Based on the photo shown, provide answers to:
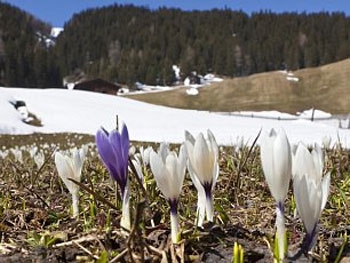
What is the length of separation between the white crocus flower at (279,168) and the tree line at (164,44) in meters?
93.8

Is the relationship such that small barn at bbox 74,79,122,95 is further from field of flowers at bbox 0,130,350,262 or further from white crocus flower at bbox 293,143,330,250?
white crocus flower at bbox 293,143,330,250

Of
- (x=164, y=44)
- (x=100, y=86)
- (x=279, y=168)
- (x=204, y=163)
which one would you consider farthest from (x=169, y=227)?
(x=164, y=44)

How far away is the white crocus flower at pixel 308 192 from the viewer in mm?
869

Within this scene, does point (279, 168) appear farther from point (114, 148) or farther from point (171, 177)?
point (114, 148)

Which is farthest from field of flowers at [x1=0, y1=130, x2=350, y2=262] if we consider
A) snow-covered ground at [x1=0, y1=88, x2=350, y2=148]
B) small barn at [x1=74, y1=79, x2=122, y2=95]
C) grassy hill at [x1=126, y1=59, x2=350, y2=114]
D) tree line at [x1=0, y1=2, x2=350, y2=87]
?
tree line at [x1=0, y1=2, x2=350, y2=87]

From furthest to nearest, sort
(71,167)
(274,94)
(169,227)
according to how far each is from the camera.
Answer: (274,94)
(71,167)
(169,227)

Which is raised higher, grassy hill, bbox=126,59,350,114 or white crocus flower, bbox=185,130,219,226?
grassy hill, bbox=126,59,350,114

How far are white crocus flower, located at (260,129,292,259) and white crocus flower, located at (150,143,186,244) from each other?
174 mm

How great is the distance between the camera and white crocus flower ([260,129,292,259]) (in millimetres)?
880

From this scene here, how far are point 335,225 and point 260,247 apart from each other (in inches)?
13.0

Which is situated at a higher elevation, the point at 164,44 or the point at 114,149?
the point at 164,44

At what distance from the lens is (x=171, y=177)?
999 millimetres

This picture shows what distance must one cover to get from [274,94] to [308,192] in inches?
2595

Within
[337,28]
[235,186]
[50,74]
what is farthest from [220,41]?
[235,186]
